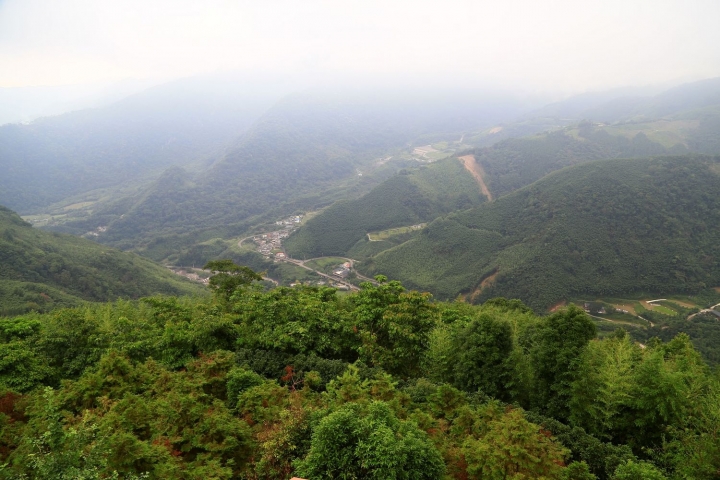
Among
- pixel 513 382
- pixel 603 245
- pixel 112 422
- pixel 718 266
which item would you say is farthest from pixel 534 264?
pixel 112 422

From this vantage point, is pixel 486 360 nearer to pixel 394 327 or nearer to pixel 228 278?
pixel 394 327

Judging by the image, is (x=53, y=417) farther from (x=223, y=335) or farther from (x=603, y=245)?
(x=603, y=245)

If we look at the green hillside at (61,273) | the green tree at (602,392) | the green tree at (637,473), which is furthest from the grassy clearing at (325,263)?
the green tree at (637,473)

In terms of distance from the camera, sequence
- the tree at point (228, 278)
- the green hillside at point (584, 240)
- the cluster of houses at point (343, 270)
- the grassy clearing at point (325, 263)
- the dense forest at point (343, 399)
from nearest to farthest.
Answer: the dense forest at point (343, 399)
the tree at point (228, 278)
the green hillside at point (584, 240)
the cluster of houses at point (343, 270)
the grassy clearing at point (325, 263)

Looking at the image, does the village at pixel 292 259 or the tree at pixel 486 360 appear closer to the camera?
the tree at pixel 486 360

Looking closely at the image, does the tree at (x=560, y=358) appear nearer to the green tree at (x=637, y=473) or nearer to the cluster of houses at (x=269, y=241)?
the green tree at (x=637, y=473)

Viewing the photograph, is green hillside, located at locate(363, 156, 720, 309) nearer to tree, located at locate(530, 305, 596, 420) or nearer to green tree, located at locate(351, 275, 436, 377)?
green tree, located at locate(351, 275, 436, 377)
